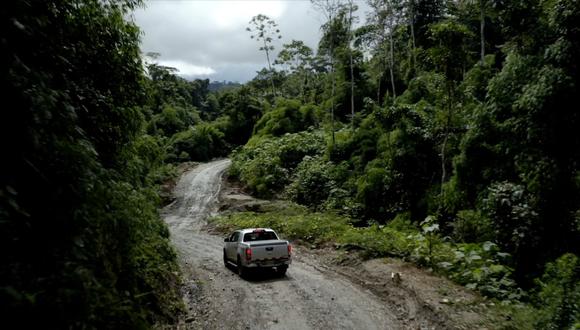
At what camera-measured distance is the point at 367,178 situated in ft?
74.9

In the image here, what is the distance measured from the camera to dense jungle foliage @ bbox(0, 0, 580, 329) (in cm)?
383

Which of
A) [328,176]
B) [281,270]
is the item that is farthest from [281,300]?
[328,176]

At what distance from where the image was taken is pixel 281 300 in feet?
34.6

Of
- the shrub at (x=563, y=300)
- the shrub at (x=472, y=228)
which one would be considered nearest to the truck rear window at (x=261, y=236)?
the shrub at (x=472, y=228)

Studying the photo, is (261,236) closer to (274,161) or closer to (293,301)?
(293,301)

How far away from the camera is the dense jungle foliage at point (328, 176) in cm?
383

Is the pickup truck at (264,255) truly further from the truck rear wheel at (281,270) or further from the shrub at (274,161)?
the shrub at (274,161)

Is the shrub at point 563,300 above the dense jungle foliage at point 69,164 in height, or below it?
below

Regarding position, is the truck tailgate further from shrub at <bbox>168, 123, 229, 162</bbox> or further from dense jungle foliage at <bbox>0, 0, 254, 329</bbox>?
shrub at <bbox>168, 123, 229, 162</bbox>

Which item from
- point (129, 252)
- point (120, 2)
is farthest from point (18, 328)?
point (120, 2)

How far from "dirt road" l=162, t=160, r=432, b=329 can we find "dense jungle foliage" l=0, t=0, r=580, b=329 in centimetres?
101

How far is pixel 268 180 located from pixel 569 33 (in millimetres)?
23528

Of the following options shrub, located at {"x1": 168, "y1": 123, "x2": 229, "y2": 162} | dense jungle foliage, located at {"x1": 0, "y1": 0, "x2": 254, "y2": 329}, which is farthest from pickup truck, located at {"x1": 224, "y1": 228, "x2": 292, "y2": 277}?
shrub, located at {"x1": 168, "y1": 123, "x2": 229, "y2": 162}

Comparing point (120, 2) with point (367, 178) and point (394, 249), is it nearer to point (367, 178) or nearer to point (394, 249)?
point (394, 249)
